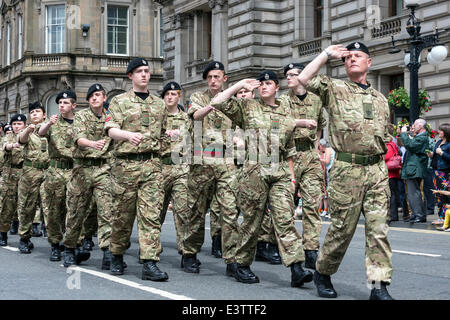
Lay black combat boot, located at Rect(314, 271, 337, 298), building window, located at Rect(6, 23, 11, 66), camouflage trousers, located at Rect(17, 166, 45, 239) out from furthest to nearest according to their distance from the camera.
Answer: building window, located at Rect(6, 23, 11, 66) → camouflage trousers, located at Rect(17, 166, 45, 239) → black combat boot, located at Rect(314, 271, 337, 298)

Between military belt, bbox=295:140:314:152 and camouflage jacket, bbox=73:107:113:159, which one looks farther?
military belt, bbox=295:140:314:152

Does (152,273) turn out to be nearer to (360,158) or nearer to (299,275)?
(299,275)

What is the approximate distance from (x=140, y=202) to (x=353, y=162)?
2.43 metres

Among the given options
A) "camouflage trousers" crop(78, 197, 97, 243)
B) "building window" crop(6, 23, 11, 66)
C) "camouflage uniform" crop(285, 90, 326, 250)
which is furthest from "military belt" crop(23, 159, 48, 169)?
"building window" crop(6, 23, 11, 66)

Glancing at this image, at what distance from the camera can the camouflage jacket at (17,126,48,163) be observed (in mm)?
11211

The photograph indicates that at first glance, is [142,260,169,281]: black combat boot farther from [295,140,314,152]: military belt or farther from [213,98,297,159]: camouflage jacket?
[295,140,314,152]: military belt

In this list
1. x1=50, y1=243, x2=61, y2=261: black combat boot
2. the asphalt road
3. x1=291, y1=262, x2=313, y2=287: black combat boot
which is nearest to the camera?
the asphalt road

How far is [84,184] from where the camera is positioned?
29.7ft

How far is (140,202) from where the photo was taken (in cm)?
768

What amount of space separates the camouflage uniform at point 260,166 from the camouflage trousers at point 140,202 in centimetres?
91

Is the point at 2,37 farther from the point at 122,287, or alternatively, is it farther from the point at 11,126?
the point at 122,287

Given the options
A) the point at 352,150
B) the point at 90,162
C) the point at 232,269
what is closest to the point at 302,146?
the point at 232,269

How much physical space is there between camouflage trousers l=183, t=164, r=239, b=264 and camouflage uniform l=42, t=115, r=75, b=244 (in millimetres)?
2175

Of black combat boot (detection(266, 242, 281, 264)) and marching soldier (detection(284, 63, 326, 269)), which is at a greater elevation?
marching soldier (detection(284, 63, 326, 269))
